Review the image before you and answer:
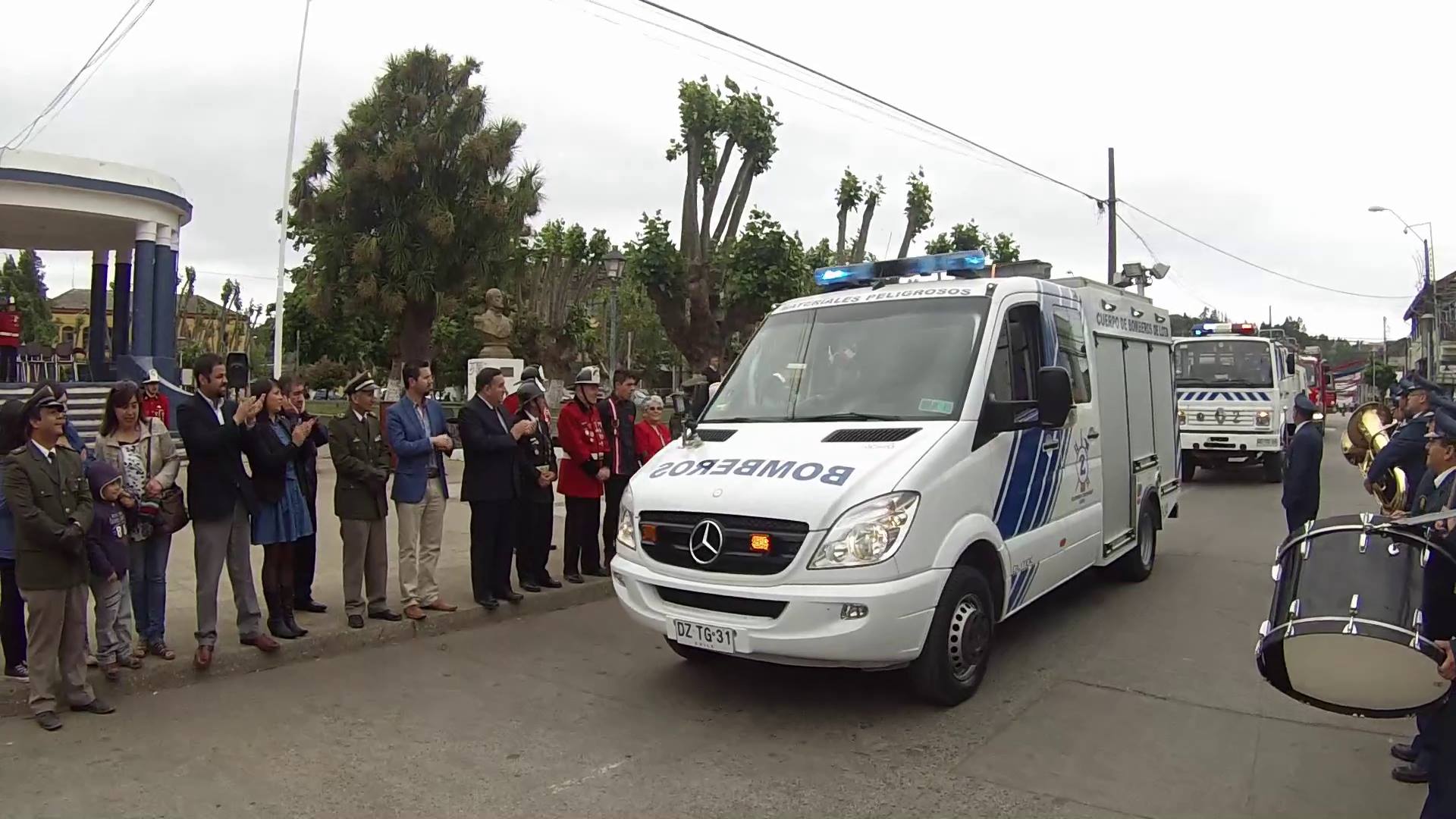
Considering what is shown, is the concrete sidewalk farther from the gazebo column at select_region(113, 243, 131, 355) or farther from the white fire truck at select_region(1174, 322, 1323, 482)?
the gazebo column at select_region(113, 243, 131, 355)

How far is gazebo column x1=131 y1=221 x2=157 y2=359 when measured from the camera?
18.2m

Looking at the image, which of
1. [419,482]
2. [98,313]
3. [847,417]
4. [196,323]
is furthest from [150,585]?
[196,323]

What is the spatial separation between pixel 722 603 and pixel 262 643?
3.21 meters

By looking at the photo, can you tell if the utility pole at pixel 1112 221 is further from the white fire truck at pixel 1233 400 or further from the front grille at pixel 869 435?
the front grille at pixel 869 435

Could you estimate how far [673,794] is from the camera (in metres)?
4.34

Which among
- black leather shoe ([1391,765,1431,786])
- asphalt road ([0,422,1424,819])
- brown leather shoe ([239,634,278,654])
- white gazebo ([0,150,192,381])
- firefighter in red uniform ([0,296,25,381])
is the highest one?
white gazebo ([0,150,192,381])

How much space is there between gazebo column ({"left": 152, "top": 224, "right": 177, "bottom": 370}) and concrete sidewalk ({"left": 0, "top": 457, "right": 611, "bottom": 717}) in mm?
9936

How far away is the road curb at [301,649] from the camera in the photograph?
5680mm

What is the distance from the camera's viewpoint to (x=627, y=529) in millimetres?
5746

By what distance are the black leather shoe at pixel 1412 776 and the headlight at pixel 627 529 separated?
153 inches

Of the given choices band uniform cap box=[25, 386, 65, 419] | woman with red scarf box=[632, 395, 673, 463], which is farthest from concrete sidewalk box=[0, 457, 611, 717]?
band uniform cap box=[25, 386, 65, 419]

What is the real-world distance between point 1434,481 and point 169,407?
1805cm

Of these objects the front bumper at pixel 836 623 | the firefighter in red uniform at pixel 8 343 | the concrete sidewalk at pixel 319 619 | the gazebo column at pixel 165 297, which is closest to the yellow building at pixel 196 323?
the firefighter in red uniform at pixel 8 343

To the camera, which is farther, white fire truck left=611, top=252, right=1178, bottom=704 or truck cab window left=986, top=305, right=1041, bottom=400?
truck cab window left=986, top=305, right=1041, bottom=400
